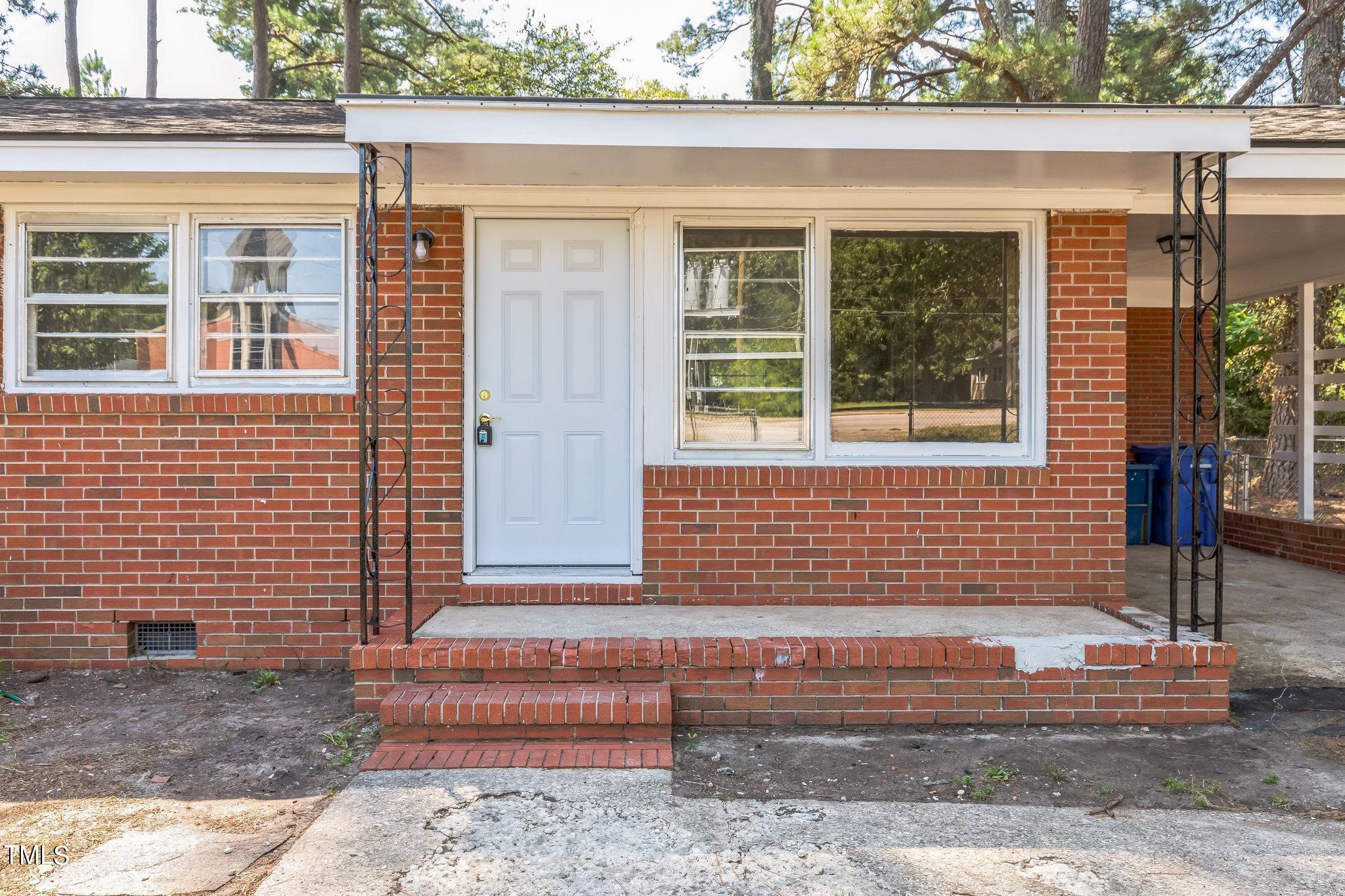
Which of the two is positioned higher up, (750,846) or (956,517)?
(956,517)

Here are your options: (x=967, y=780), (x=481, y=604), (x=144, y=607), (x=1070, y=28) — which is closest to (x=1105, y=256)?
(x=967, y=780)

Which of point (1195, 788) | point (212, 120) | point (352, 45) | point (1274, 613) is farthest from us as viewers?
point (352, 45)

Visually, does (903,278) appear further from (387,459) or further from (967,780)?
(387,459)

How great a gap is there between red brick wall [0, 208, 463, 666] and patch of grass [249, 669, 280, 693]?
6.0 inches

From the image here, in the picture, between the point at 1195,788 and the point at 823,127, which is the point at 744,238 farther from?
the point at 1195,788

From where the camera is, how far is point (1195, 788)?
3.71 meters

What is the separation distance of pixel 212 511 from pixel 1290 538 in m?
8.65

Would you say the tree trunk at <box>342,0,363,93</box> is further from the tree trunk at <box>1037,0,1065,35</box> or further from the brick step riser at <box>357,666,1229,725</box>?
the brick step riser at <box>357,666,1229,725</box>

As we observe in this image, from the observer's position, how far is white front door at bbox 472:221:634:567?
539 cm

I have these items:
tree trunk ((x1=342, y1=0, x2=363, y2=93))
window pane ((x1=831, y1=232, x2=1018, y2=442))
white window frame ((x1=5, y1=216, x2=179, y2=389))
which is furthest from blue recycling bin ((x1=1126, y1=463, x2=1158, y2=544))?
tree trunk ((x1=342, y1=0, x2=363, y2=93))

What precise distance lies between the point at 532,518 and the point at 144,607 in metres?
2.26

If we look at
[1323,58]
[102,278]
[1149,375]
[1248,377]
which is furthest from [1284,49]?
[102,278]

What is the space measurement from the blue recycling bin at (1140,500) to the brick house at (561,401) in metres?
4.26

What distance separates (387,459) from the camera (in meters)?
5.29
